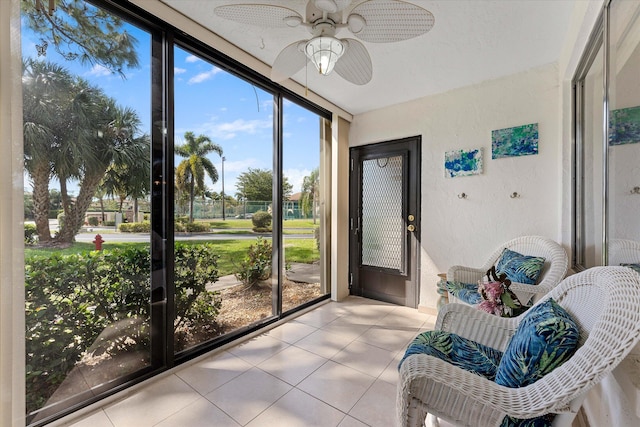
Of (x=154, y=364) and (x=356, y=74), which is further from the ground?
(x=356, y=74)

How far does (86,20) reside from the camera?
156 centimetres

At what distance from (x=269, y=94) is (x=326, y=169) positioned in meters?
1.25

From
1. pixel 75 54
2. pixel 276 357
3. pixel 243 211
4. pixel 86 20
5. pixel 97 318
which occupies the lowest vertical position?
pixel 276 357

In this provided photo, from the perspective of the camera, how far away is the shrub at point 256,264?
2541 mm

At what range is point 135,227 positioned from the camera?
5.81 ft

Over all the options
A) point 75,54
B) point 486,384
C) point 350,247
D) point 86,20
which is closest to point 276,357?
point 486,384

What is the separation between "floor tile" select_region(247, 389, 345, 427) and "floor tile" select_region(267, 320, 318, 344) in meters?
0.76

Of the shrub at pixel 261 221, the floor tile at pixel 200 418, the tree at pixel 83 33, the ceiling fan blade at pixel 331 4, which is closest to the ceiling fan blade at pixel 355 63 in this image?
the ceiling fan blade at pixel 331 4

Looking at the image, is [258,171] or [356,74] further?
[258,171]

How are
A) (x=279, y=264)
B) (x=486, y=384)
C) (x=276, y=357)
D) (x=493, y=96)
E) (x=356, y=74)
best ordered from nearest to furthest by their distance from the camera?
1. (x=486, y=384)
2. (x=356, y=74)
3. (x=276, y=357)
4. (x=493, y=96)
5. (x=279, y=264)

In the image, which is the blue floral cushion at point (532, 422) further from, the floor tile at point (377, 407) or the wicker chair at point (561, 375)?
the floor tile at point (377, 407)

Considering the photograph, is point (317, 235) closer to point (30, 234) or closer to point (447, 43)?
point (447, 43)

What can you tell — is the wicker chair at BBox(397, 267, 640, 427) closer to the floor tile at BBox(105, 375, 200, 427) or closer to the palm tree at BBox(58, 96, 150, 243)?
the floor tile at BBox(105, 375, 200, 427)

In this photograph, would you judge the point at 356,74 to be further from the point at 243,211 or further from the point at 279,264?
the point at 279,264
